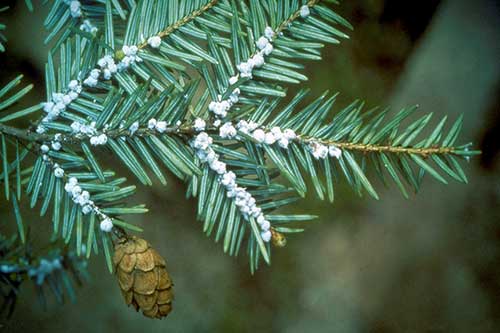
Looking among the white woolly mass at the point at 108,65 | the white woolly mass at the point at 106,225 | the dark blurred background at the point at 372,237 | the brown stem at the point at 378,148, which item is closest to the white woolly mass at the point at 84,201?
the white woolly mass at the point at 106,225

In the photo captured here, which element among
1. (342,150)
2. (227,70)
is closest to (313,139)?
(342,150)

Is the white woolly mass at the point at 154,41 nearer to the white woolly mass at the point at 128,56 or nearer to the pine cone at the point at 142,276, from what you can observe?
the white woolly mass at the point at 128,56

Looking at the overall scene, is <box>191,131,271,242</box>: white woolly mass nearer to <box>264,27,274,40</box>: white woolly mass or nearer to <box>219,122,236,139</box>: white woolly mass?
<box>219,122,236,139</box>: white woolly mass

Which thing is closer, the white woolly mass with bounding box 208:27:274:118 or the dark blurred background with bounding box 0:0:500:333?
the white woolly mass with bounding box 208:27:274:118

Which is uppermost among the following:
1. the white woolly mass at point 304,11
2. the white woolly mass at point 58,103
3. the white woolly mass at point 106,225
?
the white woolly mass at point 304,11

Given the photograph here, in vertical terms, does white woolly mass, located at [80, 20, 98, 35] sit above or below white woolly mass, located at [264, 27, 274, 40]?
below

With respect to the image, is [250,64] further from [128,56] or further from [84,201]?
[84,201]

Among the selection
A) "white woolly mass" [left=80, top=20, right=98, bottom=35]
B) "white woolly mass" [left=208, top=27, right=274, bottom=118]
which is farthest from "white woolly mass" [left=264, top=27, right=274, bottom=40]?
"white woolly mass" [left=80, top=20, right=98, bottom=35]
